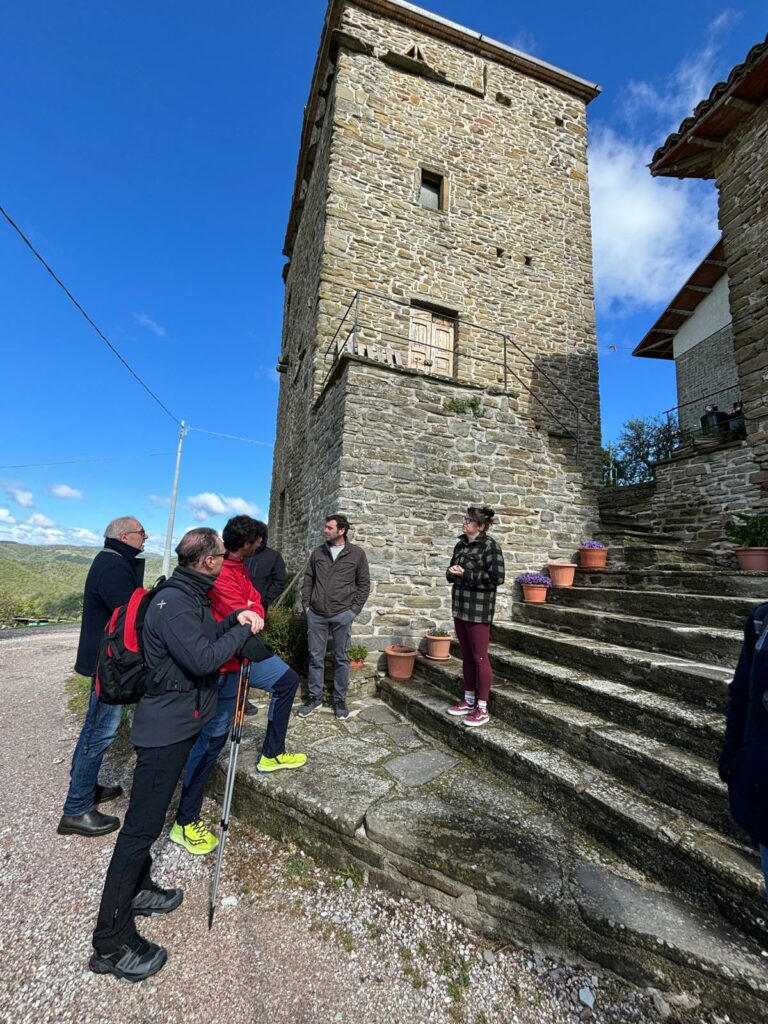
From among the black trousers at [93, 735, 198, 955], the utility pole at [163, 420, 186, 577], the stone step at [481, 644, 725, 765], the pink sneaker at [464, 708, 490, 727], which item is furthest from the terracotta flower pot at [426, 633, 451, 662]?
the utility pole at [163, 420, 186, 577]

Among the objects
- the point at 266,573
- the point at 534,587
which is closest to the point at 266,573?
the point at 266,573

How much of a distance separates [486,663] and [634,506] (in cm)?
764

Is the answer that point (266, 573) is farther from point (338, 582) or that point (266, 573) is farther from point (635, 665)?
point (635, 665)

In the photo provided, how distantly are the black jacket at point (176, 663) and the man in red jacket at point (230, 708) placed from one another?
321 millimetres

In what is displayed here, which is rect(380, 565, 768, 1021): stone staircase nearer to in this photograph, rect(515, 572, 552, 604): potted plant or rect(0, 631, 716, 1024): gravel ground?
rect(0, 631, 716, 1024): gravel ground

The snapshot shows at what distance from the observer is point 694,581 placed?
171 inches

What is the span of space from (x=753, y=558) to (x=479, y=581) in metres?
3.19

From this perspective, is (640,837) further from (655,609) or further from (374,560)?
(374,560)

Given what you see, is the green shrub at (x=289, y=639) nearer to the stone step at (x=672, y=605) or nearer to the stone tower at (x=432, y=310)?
the stone tower at (x=432, y=310)

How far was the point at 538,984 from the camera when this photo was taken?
5.98 feet

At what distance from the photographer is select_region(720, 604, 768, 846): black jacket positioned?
1.35 metres

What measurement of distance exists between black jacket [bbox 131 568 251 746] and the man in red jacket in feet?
1.05

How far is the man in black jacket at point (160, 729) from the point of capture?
1.88 metres

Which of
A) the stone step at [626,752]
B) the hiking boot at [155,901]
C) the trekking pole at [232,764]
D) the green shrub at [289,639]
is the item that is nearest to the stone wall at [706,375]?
the stone step at [626,752]
